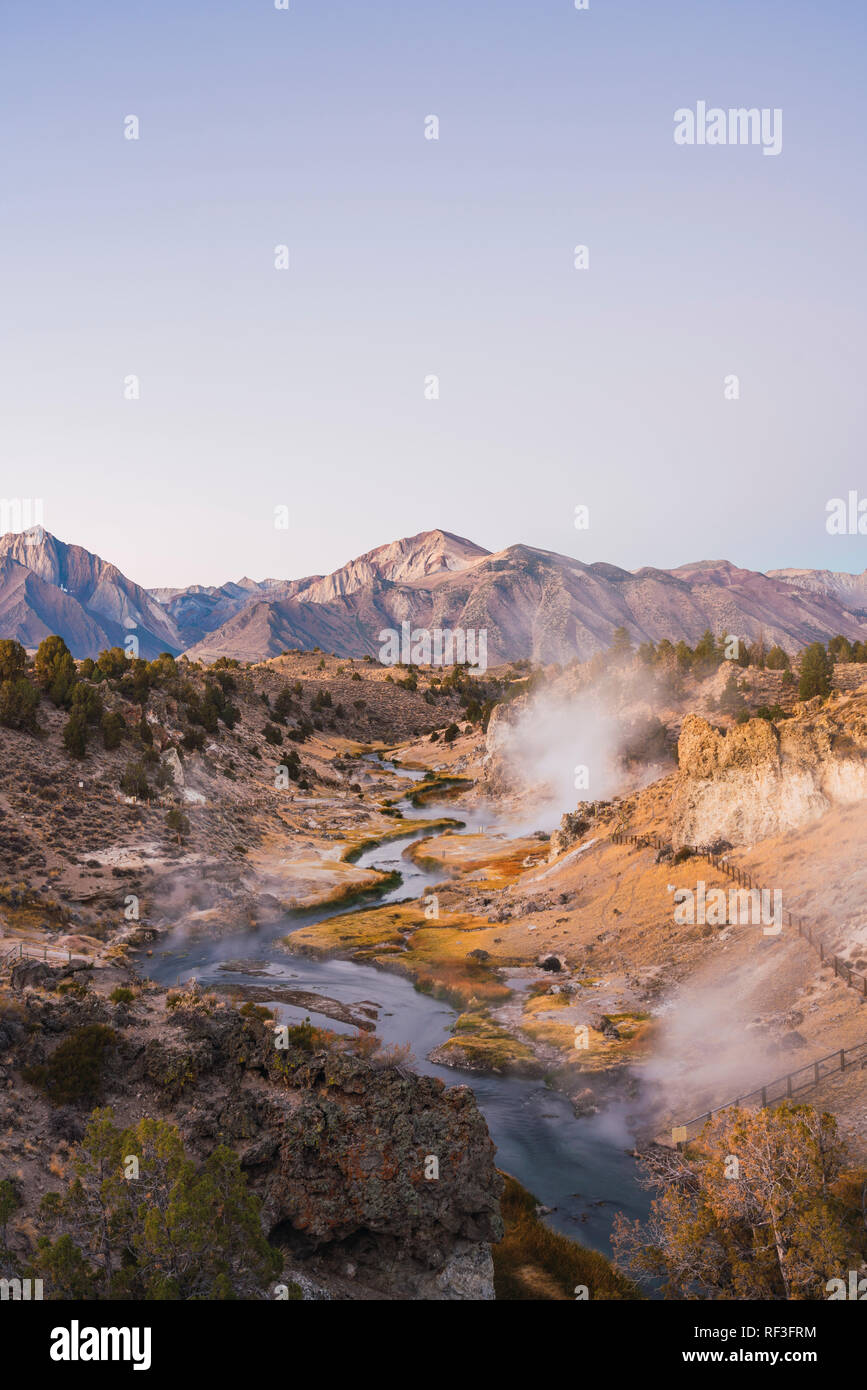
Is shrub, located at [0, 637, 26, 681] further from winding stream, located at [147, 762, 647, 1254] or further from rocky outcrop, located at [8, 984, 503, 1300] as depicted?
rocky outcrop, located at [8, 984, 503, 1300]

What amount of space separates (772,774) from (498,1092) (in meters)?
25.1

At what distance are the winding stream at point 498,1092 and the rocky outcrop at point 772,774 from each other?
67.2 feet

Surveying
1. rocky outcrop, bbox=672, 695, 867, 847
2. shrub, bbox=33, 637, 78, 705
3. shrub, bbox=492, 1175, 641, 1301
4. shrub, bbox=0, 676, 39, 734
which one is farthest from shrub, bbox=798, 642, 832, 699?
shrub, bbox=0, 676, 39, 734

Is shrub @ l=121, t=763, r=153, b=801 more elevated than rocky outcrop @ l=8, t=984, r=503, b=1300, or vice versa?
shrub @ l=121, t=763, r=153, b=801

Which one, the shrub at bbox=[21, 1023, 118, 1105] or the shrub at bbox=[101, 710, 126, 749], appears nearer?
the shrub at bbox=[21, 1023, 118, 1105]

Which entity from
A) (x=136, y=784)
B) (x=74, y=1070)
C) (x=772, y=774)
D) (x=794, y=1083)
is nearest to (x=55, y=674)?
(x=136, y=784)

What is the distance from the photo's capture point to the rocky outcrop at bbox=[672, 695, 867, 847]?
47.2 m

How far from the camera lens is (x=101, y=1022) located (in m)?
25.6

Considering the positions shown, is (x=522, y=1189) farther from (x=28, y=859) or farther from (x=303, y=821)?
(x=303, y=821)

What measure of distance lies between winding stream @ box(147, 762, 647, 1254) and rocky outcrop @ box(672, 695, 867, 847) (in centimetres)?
2048

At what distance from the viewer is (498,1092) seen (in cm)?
3803

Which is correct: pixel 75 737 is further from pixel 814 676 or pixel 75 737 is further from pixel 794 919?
pixel 814 676

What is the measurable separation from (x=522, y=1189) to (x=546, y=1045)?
36.9 feet
